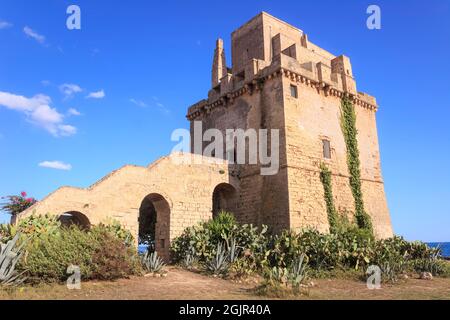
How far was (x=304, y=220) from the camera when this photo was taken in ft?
51.4

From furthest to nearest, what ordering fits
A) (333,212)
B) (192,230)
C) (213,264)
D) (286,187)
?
(333,212) < (286,187) < (192,230) < (213,264)

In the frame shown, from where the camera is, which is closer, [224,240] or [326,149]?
[224,240]

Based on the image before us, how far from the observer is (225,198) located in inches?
742

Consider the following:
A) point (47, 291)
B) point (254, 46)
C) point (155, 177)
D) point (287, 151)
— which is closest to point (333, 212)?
point (287, 151)

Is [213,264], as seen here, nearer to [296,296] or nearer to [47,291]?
[296,296]

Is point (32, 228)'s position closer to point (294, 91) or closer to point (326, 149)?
point (294, 91)

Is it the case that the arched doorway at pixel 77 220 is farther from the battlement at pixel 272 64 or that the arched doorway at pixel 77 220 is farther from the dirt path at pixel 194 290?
the battlement at pixel 272 64

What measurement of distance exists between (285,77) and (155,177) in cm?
779

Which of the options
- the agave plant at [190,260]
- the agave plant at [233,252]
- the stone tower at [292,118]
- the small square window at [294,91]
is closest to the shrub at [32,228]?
the agave plant at [190,260]

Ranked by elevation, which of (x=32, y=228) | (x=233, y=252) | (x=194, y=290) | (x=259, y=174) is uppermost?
(x=259, y=174)

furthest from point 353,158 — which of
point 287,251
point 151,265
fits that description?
point 151,265

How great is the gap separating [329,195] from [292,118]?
4.15 meters

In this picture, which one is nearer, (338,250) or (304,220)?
(338,250)

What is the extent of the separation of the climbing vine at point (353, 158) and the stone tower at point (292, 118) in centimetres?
38
